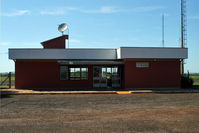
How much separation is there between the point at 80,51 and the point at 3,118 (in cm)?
1410

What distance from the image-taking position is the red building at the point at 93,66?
22281 mm

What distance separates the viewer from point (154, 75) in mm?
22750

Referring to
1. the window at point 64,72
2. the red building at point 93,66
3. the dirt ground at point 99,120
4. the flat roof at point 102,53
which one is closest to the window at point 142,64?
the red building at point 93,66

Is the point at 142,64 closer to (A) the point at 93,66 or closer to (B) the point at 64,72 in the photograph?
(A) the point at 93,66

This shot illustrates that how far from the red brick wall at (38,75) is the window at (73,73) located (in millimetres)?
421

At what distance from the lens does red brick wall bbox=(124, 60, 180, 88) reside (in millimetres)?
22422

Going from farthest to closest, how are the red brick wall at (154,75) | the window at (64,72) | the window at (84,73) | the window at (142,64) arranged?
the window at (84,73)
the window at (64,72)
the window at (142,64)
the red brick wall at (154,75)

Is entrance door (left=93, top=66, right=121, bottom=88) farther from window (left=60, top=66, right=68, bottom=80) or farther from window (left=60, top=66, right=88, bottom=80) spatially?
window (left=60, top=66, right=68, bottom=80)

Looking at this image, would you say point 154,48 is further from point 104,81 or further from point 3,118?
point 3,118

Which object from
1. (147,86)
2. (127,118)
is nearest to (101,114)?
(127,118)

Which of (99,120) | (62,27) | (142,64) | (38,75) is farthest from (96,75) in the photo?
(99,120)

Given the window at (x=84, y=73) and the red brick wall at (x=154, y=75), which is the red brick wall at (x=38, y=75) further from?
the red brick wall at (x=154, y=75)

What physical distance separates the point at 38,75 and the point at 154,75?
10737 mm

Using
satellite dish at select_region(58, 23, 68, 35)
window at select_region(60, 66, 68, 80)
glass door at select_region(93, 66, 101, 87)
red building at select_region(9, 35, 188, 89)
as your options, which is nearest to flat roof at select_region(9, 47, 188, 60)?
red building at select_region(9, 35, 188, 89)
